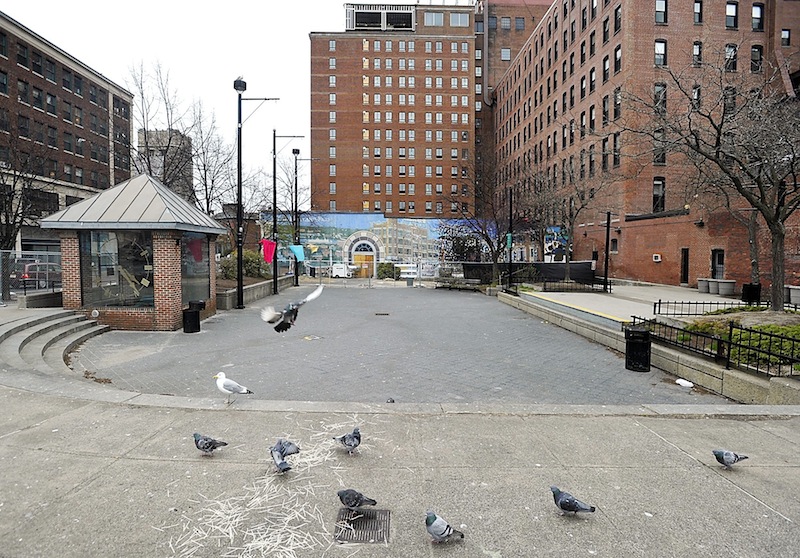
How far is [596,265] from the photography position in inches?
1522

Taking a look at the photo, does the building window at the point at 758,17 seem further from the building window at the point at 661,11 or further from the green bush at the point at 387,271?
the green bush at the point at 387,271

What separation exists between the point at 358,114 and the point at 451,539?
251 feet

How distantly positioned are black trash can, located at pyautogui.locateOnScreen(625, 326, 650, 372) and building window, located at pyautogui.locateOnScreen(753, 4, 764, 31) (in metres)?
40.7

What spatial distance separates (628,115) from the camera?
3014 cm

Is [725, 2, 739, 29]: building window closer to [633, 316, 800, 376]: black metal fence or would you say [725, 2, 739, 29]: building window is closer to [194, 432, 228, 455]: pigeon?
[633, 316, 800, 376]: black metal fence

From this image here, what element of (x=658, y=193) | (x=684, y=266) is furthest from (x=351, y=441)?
(x=658, y=193)

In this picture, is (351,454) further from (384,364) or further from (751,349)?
(751,349)

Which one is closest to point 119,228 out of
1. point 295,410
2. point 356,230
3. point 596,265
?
point 295,410

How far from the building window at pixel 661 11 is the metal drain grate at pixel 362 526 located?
42839 mm

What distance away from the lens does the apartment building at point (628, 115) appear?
26.1 meters

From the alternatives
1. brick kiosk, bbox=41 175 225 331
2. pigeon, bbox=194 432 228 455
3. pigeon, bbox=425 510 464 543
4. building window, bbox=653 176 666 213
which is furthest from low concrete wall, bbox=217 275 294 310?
building window, bbox=653 176 666 213

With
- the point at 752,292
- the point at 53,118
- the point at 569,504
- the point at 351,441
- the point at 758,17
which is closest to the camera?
the point at 569,504

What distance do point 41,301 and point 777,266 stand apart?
65.3 feet

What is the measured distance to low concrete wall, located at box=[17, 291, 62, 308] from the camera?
1359 cm
